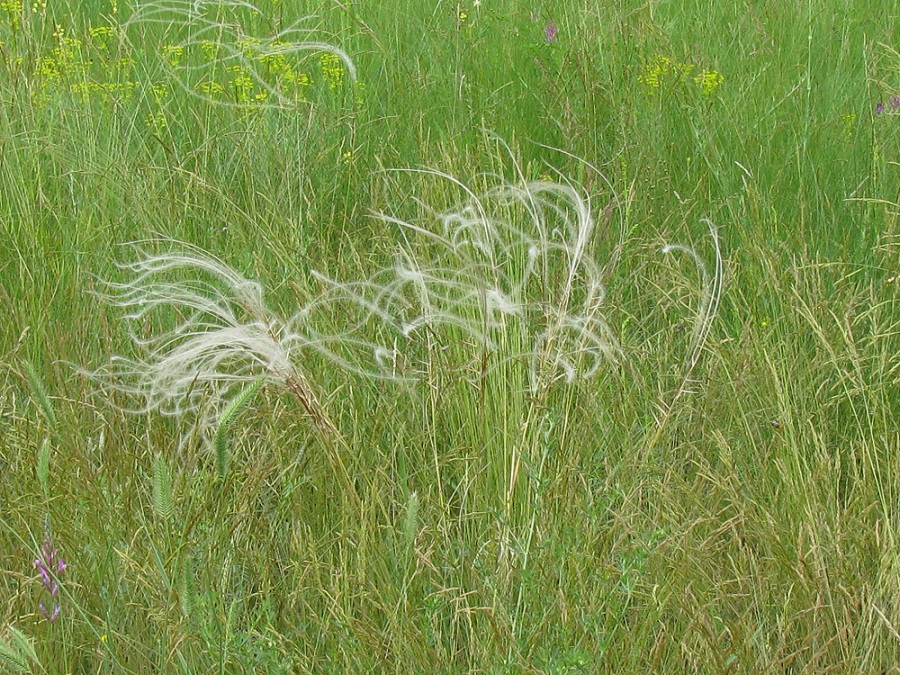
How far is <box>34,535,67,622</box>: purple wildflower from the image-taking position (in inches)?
53.3

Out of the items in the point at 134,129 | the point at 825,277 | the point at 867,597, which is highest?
the point at 134,129

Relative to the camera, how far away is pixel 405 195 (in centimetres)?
231

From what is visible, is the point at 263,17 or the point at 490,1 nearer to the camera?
the point at 263,17

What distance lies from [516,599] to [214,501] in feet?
1.61

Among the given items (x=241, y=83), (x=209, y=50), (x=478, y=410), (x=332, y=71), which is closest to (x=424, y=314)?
(x=478, y=410)

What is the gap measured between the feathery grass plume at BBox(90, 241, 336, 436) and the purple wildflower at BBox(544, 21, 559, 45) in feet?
4.20

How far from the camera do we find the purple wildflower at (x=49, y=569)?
53.3 inches

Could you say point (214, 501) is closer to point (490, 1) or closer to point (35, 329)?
point (35, 329)

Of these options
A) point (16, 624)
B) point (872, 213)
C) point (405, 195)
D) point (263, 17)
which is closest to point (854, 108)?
point (872, 213)

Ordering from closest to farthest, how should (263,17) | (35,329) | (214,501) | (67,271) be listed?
(214,501)
(35,329)
(67,271)
(263,17)

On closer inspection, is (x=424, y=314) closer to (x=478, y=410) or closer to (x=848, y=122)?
(x=478, y=410)

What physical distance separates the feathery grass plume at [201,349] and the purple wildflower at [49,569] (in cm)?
23

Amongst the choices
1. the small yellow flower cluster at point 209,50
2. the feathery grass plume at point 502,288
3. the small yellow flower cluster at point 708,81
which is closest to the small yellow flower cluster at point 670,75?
the small yellow flower cluster at point 708,81

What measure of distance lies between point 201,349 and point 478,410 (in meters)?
0.45
